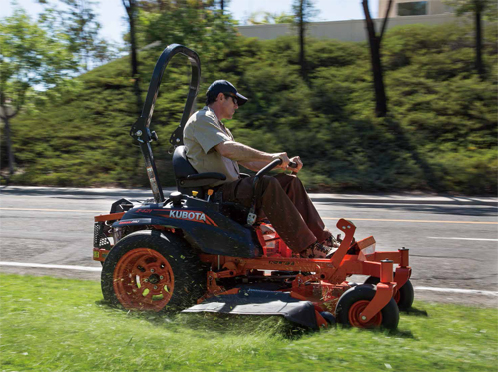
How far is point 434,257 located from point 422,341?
3449 millimetres

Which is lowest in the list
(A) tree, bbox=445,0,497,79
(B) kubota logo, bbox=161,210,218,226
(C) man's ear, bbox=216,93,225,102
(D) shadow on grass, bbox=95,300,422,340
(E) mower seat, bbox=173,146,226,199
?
(D) shadow on grass, bbox=95,300,422,340

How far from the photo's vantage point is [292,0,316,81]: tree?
A: 2369 centimetres

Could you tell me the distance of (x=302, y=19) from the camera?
24.1 metres

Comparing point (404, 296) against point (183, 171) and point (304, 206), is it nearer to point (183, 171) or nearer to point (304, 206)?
point (304, 206)

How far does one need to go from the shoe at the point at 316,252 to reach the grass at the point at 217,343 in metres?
0.66

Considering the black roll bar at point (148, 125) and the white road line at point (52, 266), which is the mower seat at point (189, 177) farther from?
the white road line at point (52, 266)

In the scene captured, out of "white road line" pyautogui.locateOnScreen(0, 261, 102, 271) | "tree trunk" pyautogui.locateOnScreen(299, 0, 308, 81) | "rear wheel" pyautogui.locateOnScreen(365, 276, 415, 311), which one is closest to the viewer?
"rear wheel" pyautogui.locateOnScreen(365, 276, 415, 311)

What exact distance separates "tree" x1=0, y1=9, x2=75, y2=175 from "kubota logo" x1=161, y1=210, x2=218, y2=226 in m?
16.2

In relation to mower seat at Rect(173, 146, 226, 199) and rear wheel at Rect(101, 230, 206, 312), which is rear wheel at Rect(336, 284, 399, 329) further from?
mower seat at Rect(173, 146, 226, 199)

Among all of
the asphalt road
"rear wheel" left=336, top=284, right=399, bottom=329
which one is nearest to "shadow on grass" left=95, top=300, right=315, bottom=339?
"rear wheel" left=336, top=284, right=399, bottom=329

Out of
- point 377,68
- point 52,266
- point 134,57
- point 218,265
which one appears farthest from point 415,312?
point 134,57

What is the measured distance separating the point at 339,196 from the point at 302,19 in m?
11.8

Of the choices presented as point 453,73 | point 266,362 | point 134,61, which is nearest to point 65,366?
point 266,362

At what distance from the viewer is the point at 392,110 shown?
779 inches
